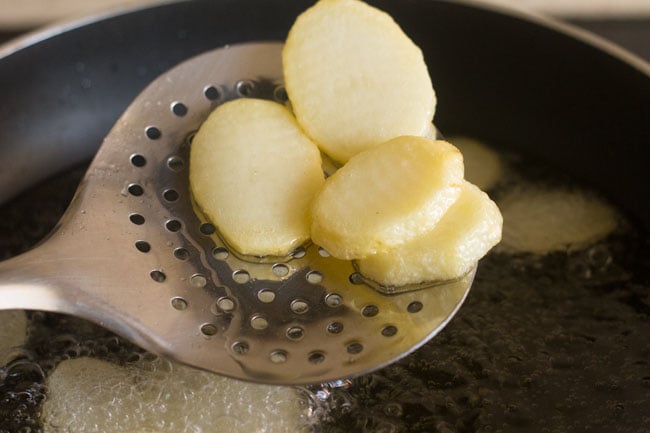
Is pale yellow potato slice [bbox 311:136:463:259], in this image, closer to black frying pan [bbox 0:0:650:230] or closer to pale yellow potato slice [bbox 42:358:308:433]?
pale yellow potato slice [bbox 42:358:308:433]

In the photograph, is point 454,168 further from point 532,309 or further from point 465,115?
point 465,115

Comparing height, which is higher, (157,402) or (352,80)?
(352,80)

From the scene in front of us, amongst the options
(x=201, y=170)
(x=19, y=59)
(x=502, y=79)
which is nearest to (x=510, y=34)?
(x=502, y=79)

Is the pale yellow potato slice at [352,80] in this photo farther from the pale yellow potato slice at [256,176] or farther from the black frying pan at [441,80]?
the black frying pan at [441,80]

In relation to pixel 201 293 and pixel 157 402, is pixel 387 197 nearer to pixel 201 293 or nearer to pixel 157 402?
pixel 201 293

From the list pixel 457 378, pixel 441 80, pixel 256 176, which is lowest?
pixel 457 378

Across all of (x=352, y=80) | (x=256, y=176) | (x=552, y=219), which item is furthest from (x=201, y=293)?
(x=552, y=219)
